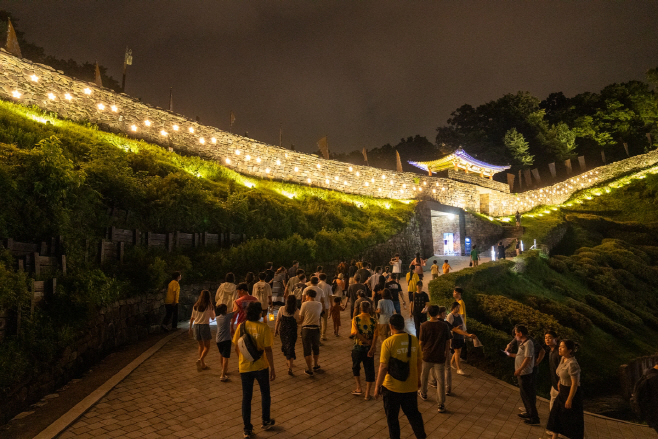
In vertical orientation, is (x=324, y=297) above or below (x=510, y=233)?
below

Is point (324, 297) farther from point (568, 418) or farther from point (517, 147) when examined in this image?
point (517, 147)

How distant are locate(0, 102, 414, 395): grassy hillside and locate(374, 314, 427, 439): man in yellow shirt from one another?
5.18m

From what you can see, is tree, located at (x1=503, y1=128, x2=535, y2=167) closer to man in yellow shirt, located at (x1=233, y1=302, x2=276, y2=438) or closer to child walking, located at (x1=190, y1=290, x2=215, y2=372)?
child walking, located at (x1=190, y1=290, x2=215, y2=372)

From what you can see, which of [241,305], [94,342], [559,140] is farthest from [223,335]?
[559,140]

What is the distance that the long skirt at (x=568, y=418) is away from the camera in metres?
4.89

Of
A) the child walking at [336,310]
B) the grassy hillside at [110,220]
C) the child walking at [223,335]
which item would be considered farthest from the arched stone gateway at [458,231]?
the child walking at [223,335]

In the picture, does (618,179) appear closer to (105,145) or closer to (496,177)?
(496,177)

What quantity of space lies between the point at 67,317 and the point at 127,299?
2.08 metres

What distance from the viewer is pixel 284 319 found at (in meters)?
6.55

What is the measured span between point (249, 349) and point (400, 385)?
1.80m

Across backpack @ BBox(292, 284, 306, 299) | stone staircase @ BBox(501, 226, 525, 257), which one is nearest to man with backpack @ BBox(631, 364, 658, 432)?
backpack @ BBox(292, 284, 306, 299)

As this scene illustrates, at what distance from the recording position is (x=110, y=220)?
9969 millimetres

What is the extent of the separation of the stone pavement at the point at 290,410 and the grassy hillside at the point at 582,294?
2.13 m

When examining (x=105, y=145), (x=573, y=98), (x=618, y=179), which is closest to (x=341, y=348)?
(x=105, y=145)
